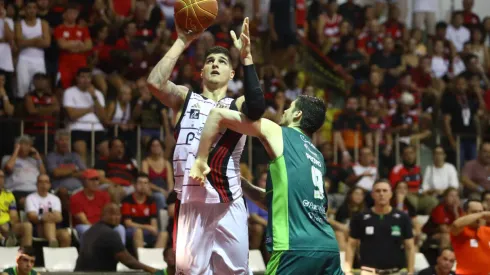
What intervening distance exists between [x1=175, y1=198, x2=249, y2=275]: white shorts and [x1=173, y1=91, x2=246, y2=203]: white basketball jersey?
10 centimetres

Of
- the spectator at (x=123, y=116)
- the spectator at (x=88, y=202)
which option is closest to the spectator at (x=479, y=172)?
the spectator at (x=123, y=116)

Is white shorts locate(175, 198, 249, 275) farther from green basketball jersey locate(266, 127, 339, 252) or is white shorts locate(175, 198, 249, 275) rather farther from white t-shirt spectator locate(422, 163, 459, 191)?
white t-shirt spectator locate(422, 163, 459, 191)

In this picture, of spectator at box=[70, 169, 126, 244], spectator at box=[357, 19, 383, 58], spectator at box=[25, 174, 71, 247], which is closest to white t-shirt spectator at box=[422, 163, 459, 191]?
spectator at box=[357, 19, 383, 58]

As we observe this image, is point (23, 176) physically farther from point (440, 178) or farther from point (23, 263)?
point (440, 178)

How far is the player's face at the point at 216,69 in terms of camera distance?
8.58 m

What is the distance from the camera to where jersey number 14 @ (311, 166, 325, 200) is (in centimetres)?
746

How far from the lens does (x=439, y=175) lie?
1812 cm

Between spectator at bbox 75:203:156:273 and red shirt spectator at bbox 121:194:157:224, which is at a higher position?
red shirt spectator at bbox 121:194:157:224

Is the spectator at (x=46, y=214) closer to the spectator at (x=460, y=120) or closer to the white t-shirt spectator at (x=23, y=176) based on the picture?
the white t-shirt spectator at (x=23, y=176)

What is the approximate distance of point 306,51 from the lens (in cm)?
2145

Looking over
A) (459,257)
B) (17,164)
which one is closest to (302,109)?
(459,257)

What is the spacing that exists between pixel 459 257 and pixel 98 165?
598cm

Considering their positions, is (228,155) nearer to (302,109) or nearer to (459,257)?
(302,109)

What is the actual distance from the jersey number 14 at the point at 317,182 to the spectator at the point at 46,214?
7.38 metres
